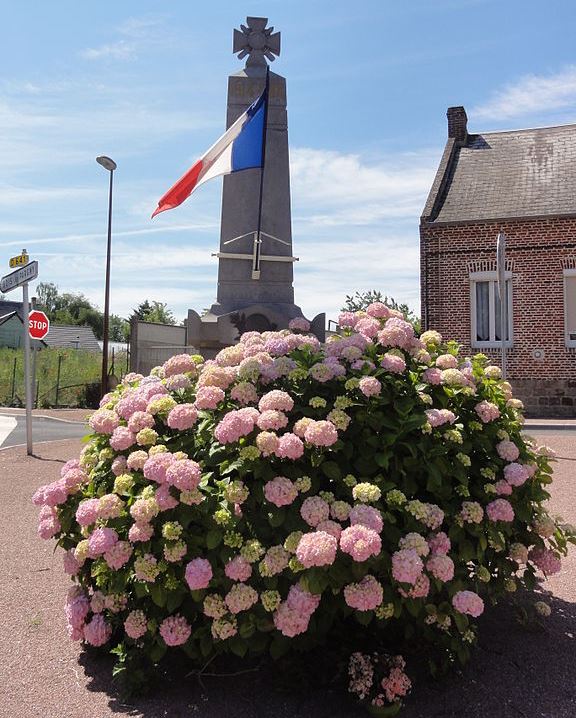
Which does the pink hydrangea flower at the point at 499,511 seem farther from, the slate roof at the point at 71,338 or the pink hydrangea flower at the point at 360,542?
the slate roof at the point at 71,338

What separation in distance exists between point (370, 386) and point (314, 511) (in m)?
0.62

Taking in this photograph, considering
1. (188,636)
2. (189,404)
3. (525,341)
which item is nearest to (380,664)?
(188,636)

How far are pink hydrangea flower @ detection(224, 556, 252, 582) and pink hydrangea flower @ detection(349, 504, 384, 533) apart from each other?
0.45 meters

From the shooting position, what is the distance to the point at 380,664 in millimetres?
2959

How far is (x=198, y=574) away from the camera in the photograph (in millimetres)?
2812

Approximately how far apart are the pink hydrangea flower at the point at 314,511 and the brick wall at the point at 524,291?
16.8 metres

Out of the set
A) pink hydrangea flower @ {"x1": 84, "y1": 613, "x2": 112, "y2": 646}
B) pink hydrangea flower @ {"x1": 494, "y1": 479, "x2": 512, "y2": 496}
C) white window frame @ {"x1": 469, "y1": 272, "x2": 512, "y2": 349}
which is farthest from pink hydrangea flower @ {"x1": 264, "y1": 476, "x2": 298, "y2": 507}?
white window frame @ {"x1": 469, "y1": 272, "x2": 512, "y2": 349}

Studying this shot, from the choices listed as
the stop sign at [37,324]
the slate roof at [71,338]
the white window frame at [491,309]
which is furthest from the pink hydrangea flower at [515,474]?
the slate roof at [71,338]

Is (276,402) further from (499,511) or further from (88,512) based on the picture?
(499,511)

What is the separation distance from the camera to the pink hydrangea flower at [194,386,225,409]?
323 centimetres

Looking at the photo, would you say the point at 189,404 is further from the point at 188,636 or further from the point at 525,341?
the point at 525,341

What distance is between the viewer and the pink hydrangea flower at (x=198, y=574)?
2811 mm

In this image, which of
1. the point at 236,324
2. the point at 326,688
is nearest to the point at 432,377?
the point at 326,688

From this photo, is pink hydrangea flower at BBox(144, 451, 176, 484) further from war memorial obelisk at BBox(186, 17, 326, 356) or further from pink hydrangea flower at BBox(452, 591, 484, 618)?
war memorial obelisk at BBox(186, 17, 326, 356)
